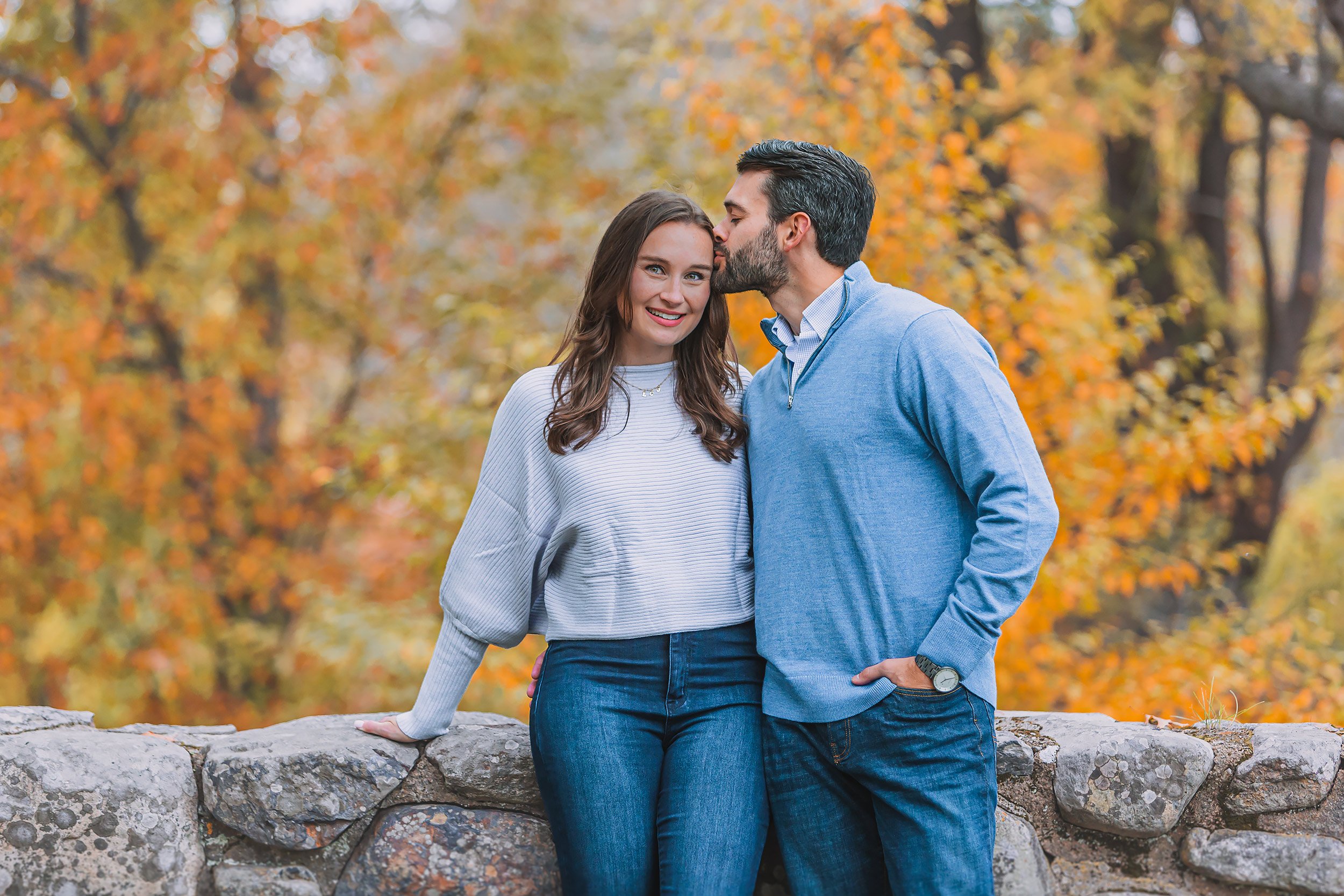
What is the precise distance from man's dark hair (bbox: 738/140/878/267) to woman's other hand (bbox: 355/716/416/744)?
3.97 ft

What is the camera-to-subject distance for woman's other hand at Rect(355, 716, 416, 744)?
2078 millimetres

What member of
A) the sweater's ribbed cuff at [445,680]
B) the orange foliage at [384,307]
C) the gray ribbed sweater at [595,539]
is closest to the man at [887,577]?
the gray ribbed sweater at [595,539]

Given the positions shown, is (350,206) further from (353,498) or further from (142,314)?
(353,498)

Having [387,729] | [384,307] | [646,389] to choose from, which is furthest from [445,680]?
[384,307]

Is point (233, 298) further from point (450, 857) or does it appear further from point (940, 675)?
point (940, 675)

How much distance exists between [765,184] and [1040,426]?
256 centimetres

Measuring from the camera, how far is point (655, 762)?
1839 millimetres

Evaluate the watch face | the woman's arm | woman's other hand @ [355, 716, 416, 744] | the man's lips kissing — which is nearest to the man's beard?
the man's lips kissing

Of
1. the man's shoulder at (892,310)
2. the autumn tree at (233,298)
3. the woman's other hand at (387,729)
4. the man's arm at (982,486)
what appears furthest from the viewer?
the autumn tree at (233,298)

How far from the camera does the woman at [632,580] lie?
5.84 feet

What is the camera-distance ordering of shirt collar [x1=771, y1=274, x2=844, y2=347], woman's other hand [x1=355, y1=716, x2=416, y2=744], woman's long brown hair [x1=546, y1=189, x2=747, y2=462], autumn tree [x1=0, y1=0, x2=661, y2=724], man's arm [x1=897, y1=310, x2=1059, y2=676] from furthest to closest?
autumn tree [x1=0, y1=0, x2=661, y2=724], woman's other hand [x1=355, y1=716, x2=416, y2=744], woman's long brown hair [x1=546, y1=189, x2=747, y2=462], shirt collar [x1=771, y1=274, x2=844, y2=347], man's arm [x1=897, y1=310, x2=1059, y2=676]

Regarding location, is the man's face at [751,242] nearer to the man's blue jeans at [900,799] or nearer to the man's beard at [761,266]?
the man's beard at [761,266]

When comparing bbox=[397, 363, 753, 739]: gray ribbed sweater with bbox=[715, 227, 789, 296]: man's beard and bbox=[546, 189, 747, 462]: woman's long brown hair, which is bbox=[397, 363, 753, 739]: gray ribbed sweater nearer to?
bbox=[546, 189, 747, 462]: woman's long brown hair

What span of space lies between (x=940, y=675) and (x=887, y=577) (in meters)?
0.17
